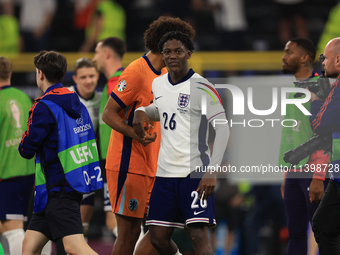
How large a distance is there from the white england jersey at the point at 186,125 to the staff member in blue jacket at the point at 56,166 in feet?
2.41

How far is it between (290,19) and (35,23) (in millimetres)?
5573

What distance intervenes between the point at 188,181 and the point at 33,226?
1.30m

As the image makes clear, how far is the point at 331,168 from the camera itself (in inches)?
140

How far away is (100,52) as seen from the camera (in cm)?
555

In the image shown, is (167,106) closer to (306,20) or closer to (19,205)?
(19,205)

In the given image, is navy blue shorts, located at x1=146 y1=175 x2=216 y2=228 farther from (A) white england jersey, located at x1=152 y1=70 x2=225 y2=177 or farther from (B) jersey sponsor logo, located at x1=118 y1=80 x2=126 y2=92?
(B) jersey sponsor logo, located at x1=118 y1=80 x2=126 y2=92

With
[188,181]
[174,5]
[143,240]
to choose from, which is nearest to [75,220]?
[143,240]

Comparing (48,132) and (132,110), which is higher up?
(132,110)

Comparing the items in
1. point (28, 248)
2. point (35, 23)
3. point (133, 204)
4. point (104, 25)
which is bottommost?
point (28, 248)

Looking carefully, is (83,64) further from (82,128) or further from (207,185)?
(207,185)

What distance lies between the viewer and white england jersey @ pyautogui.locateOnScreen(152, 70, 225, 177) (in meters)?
3.32

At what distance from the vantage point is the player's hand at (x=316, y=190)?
3957 mm

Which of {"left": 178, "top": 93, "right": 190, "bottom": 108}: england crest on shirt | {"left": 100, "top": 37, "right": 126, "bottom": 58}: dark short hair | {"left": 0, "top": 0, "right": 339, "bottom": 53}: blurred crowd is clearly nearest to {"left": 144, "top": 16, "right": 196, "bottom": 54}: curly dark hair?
{"left": 178, "top": 93, "right": 190, "bottom": 108}: england crest on shirt

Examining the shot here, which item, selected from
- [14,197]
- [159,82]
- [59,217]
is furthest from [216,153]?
[14,197]
